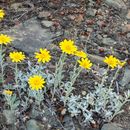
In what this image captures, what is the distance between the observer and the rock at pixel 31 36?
413 cm

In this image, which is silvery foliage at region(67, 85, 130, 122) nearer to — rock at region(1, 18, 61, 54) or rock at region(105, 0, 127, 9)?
rock at region(1, 18, 61, 54)

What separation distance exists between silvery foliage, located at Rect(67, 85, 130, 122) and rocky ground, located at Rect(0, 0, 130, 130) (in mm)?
375

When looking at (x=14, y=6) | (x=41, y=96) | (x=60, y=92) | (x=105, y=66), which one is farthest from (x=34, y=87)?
(x=14, y=6)

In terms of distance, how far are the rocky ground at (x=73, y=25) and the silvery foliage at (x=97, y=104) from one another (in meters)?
0.37

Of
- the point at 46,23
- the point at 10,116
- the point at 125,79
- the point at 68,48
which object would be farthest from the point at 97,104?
the point at 46,23

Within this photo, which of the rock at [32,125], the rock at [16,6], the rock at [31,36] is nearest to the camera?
the rock at [32,125]

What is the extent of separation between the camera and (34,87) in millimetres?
3037

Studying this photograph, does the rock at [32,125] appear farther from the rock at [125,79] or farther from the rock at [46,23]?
the rock at [46,23]

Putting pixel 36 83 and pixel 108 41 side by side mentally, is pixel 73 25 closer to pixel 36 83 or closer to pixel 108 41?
pixel 108 41

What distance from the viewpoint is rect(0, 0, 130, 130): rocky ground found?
4266 millimetres

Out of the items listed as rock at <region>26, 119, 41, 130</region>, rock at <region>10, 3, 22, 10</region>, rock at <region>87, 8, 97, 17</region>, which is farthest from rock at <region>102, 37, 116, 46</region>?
rock at <region>26, 119, 41, 130</region>

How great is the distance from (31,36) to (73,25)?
53cm

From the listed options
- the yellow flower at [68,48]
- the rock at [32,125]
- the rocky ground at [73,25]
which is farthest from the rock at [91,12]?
the rock at [32,125]

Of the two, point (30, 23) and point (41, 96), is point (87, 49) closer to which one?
point (30, 23)
